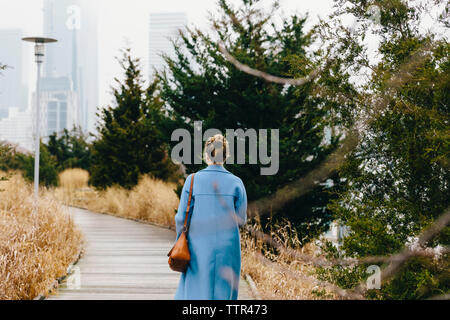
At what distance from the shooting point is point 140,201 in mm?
14727

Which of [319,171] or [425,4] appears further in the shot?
[319,171]

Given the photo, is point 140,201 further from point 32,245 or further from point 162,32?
point 32,245

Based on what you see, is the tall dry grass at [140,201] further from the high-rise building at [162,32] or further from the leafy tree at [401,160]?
the leafy tree at [401,160]

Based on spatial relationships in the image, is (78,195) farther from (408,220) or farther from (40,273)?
(408,220)

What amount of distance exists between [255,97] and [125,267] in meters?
3.56

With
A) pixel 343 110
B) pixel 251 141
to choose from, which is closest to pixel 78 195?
pixel 251 141

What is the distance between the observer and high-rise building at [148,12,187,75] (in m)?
10.4

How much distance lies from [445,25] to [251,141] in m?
4.74

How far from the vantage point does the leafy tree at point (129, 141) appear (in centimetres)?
1719

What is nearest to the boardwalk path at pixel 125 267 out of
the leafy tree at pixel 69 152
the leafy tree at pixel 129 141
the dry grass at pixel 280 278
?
the dry grass at pixel 280 278

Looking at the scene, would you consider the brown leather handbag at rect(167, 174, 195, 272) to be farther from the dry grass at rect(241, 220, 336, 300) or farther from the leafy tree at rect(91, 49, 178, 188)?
the leafy tree at rect(91, 49, 178, 188)
